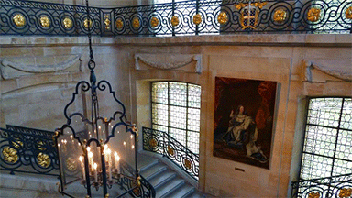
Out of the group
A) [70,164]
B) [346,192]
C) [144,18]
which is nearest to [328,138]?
[346,192]

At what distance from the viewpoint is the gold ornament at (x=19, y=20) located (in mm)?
4924

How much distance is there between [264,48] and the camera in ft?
15.2

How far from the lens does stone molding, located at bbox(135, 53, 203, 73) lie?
542 cm

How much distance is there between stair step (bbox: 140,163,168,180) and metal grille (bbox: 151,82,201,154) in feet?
2.79

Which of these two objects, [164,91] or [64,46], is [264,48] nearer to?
[164,91]

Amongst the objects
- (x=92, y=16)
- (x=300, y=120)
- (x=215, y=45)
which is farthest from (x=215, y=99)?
(x=92, y=16)

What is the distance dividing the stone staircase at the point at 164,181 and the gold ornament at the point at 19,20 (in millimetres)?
4227

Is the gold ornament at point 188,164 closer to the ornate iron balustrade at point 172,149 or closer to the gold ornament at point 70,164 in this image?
the ornate iron balustrade at point 172,149

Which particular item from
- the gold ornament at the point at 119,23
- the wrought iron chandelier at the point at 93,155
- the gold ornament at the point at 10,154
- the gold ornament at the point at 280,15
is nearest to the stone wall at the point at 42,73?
the gold ornament at the point at 119,23

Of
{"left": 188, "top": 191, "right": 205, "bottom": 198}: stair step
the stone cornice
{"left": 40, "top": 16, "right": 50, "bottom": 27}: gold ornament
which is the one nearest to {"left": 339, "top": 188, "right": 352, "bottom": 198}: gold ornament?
the stone cornice

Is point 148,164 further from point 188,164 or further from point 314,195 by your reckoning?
point 314,195

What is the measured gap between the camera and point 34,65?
515 centimetres

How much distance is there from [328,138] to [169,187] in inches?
144

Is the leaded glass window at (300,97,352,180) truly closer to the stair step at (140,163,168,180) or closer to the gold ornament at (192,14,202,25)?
the gold ornament at (192,14,202,25)
